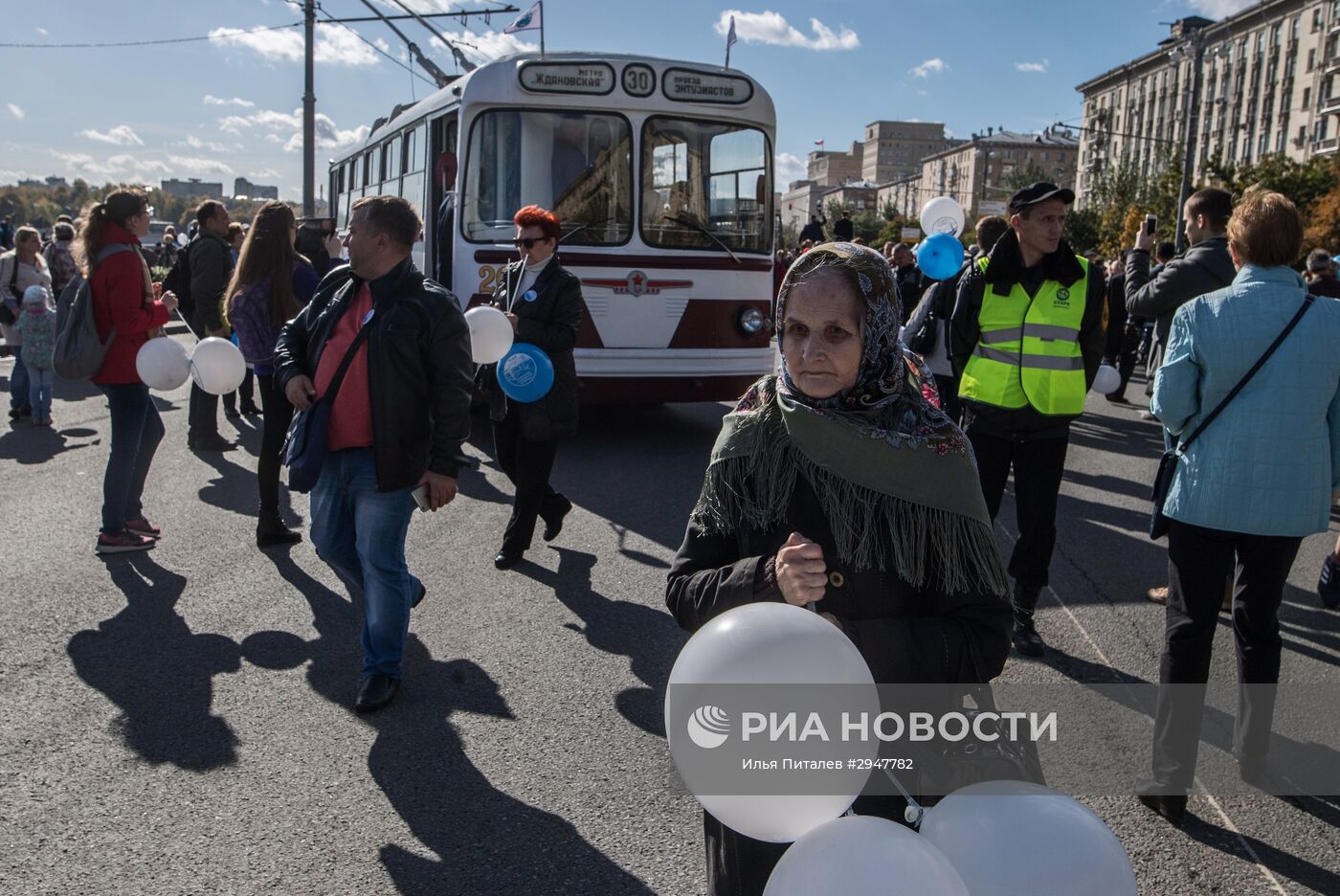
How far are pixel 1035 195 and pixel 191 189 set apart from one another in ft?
520

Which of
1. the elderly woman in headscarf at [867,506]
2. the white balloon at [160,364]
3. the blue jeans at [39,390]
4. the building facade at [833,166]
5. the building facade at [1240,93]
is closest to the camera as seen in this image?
the elderly woman in headscarf at [867,506]

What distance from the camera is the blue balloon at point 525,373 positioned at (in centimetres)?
570

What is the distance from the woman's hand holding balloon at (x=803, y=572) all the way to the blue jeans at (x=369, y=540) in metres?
2.50

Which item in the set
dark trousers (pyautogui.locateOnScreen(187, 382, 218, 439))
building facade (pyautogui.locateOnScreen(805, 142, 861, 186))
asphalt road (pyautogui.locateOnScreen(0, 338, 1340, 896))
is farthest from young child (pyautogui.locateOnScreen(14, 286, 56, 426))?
building facade (pyautogui.locateOnScreen(805, 142, 861, 186))

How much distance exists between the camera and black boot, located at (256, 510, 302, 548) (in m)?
6.15

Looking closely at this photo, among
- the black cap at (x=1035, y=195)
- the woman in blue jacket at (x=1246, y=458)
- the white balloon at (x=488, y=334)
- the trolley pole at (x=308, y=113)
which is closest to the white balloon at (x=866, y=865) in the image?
the woman in blue jacket at (x=1246, y=458)

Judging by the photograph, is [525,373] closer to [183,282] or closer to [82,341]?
[82,341]

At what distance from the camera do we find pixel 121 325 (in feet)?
19.2

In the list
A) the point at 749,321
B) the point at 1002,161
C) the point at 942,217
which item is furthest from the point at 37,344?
the point at 1002,161

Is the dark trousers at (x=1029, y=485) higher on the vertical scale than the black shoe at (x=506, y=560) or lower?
higher

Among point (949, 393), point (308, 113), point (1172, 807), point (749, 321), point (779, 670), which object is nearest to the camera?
point (779, 670)

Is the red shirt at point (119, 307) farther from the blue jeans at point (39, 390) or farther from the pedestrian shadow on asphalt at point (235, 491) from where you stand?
the blue jeans at point (39, 390)

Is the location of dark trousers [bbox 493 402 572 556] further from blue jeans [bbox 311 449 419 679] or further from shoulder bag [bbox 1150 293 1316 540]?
shoulder bag [bbox 1150 293 1316 540]

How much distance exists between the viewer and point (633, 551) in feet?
20.5
